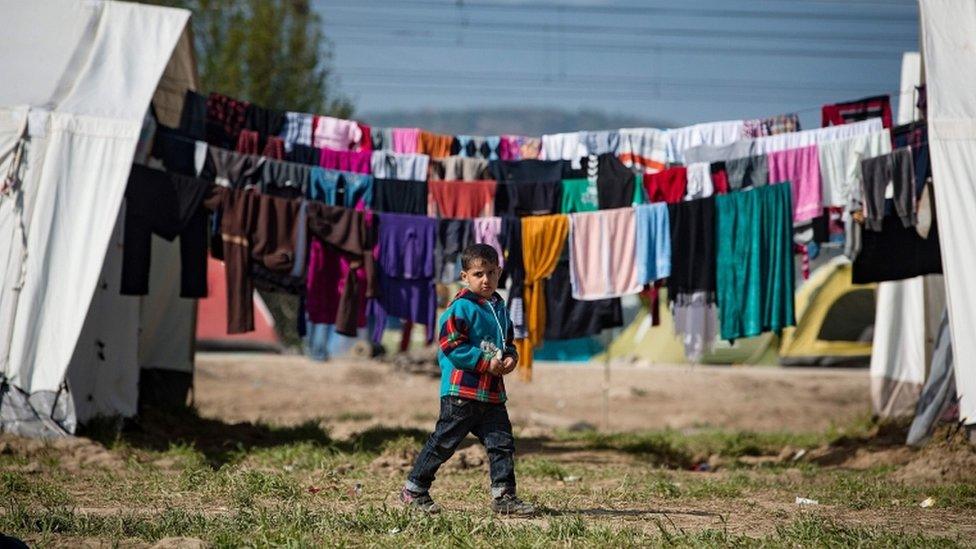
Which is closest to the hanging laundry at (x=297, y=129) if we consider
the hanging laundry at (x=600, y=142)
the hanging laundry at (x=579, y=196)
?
the hanging laundry at (x=579, y=196)

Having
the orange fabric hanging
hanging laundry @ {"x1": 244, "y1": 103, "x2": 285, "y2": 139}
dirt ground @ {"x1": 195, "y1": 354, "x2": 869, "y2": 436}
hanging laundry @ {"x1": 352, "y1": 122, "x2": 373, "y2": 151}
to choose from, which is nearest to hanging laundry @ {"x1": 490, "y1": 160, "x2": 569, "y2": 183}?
the orange fabric hanging

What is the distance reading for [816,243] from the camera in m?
A: 10.1

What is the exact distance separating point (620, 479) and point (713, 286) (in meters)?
2.57

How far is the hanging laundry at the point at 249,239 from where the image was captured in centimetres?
1012

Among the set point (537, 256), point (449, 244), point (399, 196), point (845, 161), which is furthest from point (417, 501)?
point (845, 161)

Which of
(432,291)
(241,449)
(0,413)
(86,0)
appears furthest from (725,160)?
(0,413)

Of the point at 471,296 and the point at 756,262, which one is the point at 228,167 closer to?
the point at 756,262

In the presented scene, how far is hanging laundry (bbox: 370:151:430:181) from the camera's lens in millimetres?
11125

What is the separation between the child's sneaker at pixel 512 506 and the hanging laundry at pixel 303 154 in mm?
5789

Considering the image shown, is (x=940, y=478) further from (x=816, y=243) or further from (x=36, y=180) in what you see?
(x=36, y=180)

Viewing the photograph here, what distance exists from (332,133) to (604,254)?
2999 mm

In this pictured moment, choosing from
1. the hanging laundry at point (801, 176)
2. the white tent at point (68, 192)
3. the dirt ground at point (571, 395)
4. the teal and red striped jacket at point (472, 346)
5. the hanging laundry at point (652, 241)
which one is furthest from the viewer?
the dirt ground at point (571, 395)

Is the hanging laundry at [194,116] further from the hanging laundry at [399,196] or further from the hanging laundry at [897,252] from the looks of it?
the hanging laundry at [897,252]

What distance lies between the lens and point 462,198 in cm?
1091
